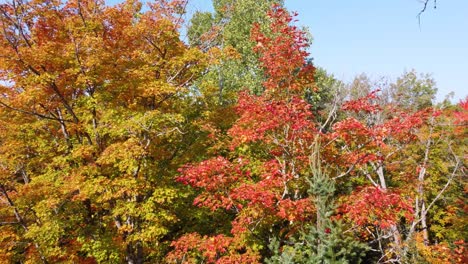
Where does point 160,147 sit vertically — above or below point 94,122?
below

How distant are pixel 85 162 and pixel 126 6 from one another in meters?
5.91

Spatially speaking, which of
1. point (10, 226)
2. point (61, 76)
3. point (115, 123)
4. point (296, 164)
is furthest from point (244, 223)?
point (10, 226)

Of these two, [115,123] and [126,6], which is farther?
[126,6]

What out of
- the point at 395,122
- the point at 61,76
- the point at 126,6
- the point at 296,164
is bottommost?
the point at 296,164

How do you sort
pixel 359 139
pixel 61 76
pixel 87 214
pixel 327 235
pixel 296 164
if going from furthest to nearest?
pixel 87 214
pixel 61 76
pixel 296 164
pixel 359 139
pixel 327 235

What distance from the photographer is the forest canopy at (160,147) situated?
9.23 meters

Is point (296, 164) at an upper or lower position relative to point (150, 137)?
lower

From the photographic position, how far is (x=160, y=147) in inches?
488

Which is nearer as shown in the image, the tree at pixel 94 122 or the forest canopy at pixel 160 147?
the forest canopy at pixel 160 147

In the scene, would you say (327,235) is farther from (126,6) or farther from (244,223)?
(126,6)

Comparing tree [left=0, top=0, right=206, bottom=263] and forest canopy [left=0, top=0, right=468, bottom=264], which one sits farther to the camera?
tree [left=0, top=0, right=206, bottom=263]

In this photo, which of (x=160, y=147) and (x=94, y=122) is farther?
(x=160, y=147)

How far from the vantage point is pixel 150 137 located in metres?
11.6

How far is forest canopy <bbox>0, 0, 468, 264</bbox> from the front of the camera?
9.23 m
